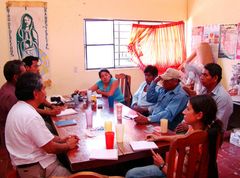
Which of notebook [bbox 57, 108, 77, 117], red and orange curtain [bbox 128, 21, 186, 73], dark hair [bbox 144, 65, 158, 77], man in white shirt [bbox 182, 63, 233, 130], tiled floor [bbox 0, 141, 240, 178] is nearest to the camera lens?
man in white shirt [bbox 182, 63, 233, 130]

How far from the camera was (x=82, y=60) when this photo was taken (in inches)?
176

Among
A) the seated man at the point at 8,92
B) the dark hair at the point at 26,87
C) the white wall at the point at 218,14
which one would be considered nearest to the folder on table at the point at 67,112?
the seated man at the point at 8,92

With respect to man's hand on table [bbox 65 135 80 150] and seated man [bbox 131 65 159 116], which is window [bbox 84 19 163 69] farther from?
man's hand on table [bbox 65 135 80 150]

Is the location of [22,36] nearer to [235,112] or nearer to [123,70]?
[123,70]

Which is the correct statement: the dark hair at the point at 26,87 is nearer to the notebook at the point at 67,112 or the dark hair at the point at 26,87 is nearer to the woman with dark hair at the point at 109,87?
the notebook at the point at 67,112

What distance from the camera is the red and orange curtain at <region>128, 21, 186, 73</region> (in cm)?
487

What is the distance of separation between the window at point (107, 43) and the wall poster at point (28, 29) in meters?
0.77

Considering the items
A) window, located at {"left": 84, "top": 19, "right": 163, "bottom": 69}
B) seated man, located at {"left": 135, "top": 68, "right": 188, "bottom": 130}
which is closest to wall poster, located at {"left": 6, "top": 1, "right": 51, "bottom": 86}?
window, located at {"left": 84, "top": 19, "right": 163, "bottom": 69}

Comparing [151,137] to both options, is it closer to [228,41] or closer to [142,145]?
[142,145]

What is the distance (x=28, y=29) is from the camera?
4012 millimetres

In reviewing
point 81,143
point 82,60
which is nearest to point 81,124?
point 81,143

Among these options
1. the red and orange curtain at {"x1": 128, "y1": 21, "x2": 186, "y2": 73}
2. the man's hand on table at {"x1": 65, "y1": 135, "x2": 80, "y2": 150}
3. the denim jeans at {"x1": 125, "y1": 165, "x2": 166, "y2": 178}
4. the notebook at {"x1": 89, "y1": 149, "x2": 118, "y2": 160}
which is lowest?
the denim jeans at {"x1": 125, "y1": 165, "x2": 166, "y2": 178}

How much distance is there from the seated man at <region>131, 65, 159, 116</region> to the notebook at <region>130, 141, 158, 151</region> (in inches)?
52.8

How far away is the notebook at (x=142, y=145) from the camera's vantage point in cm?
167
